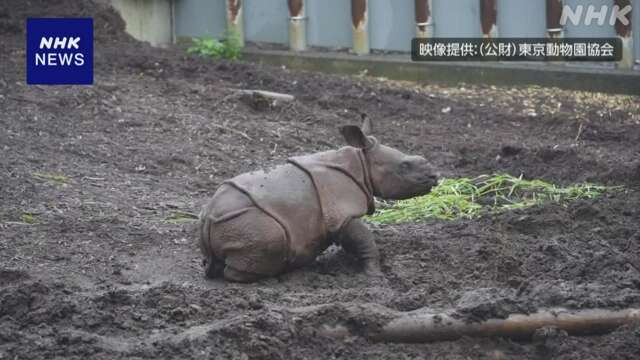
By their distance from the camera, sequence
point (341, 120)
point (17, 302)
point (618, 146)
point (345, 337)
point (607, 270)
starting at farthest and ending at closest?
point (341, 120)
point (618, 146)
point (607, 270)
point (17, 302)
point (345, 337)

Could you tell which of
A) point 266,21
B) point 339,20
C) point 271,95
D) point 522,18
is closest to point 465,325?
point 271,95

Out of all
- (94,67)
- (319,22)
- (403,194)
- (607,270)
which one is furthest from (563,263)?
(319,22)

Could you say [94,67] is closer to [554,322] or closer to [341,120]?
[341,120]

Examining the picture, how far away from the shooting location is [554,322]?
5.18m

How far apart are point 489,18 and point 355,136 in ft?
21.7

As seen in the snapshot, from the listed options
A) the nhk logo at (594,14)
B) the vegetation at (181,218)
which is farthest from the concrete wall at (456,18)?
the vegetation at (181,218)

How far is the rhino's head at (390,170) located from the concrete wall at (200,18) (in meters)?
7.74

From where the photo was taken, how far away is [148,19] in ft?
46.3

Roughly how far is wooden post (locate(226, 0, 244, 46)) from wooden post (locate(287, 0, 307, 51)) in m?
0.59

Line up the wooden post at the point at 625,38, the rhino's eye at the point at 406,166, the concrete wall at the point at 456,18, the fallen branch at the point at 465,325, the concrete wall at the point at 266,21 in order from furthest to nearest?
the concrete wall at the point at 266,21 → the concrete wall at the point at 456,18 → the wooden post at the point at 625,38 → the rhino's eye at the point at 406,166 → the fallen branch at the point at 465,325

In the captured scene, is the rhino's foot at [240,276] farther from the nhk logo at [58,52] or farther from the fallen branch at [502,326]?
the nhk logo at [58,52]

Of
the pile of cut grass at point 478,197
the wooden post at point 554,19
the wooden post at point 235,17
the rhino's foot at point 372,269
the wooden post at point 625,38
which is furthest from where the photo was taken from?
the wooden post at point 235,17

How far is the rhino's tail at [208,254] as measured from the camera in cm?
636

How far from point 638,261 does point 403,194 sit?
1.23 meters
